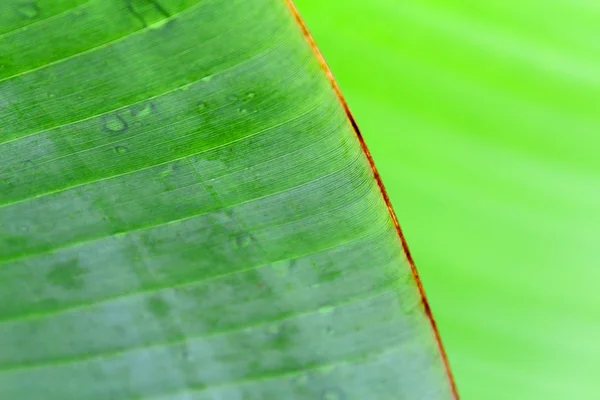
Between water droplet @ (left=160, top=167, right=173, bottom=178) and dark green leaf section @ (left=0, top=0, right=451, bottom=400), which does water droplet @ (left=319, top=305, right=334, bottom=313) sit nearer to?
dark green leaf section @ (left=0, top=0, right=451, bottom=400)

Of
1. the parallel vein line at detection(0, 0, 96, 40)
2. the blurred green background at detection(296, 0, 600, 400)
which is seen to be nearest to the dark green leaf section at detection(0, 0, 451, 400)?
the parallel vein line at detection(0, 0, 96, 40)

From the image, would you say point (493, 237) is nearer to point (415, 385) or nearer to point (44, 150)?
point (415, 385)

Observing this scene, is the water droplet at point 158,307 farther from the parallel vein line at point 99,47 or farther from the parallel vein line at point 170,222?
the parallel vein line at point 99,47

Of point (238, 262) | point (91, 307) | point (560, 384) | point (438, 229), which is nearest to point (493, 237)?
point (438, 229)

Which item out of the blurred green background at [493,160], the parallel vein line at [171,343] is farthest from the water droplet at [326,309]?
the blurred green background at [493,160]

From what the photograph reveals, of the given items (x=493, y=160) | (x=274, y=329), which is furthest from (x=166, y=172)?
(x=493, y=160)

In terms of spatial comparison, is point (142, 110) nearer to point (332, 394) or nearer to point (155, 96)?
point (155, 96)

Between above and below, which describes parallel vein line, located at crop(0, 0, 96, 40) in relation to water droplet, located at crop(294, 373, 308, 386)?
above
